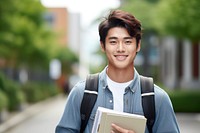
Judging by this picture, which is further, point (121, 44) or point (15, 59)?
point (15, 59)

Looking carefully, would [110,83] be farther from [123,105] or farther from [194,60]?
[194,60]

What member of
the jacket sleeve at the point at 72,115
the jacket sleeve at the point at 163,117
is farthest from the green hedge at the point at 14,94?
the jacket sleeve at the point at 163,117

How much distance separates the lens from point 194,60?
114 ft

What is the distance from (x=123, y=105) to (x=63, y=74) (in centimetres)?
8056

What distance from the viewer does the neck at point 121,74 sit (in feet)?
11.1

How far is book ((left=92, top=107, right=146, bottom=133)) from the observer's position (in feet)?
10.5

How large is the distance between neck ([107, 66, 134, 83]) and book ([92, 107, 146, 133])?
0.23 meters

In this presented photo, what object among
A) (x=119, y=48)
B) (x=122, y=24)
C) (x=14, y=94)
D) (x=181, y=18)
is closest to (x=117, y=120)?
(x=119, y=48)

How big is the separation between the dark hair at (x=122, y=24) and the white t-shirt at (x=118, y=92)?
0.24 meters

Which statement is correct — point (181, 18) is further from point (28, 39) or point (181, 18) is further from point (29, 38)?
point (28, 39)

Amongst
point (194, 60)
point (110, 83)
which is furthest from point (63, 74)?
point (110, 83)

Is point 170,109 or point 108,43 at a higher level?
point 108,43

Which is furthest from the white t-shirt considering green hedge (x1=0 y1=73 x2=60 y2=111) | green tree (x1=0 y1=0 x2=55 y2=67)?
green tree (x1=0 y1=0 x2=55 y2=67)

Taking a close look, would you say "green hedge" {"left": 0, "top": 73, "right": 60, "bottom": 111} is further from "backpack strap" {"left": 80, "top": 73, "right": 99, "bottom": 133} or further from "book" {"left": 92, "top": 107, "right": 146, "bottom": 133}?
"book" {"left": 92, "top": 107, "right": 146, "bottom": 133}
